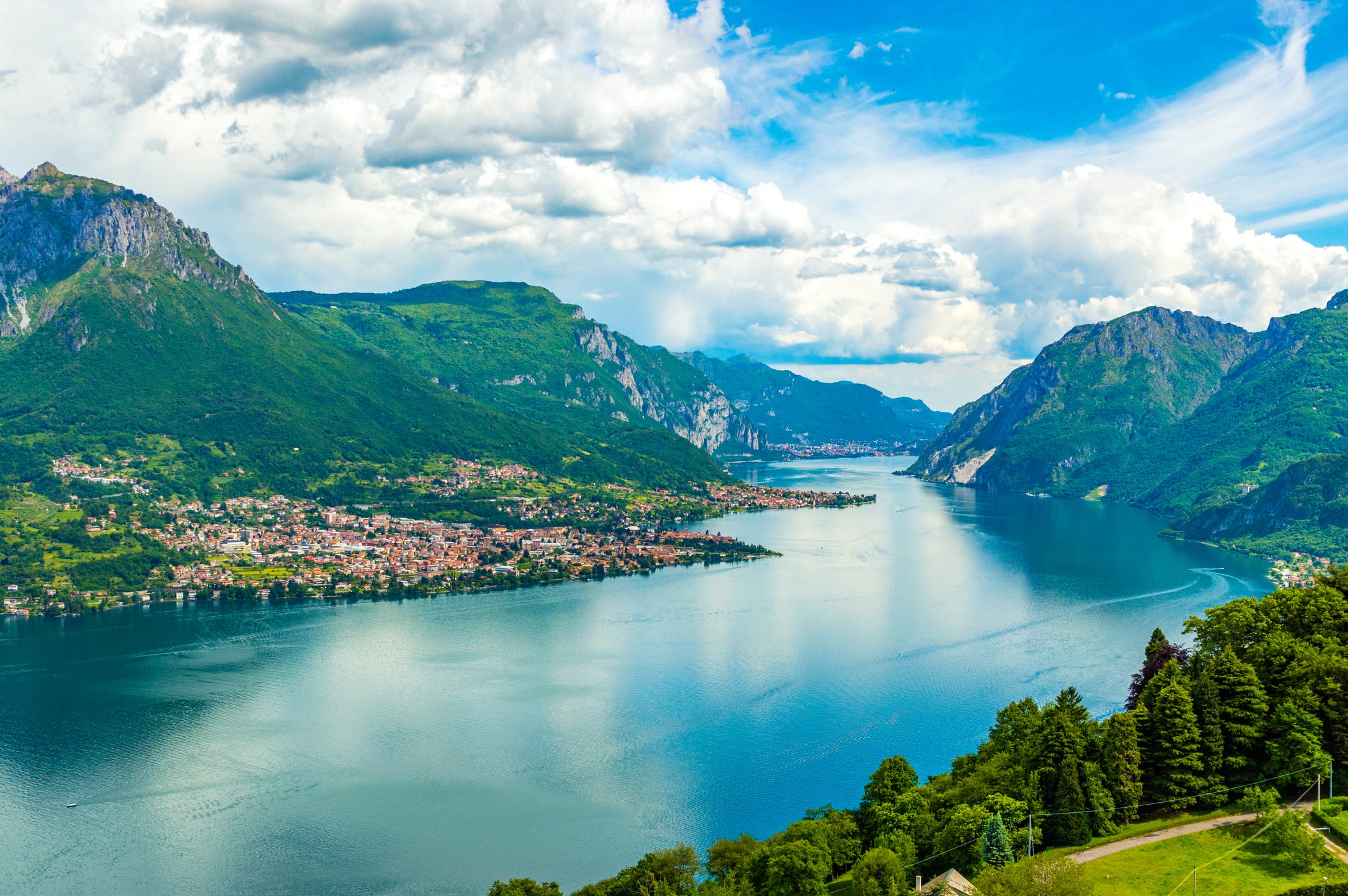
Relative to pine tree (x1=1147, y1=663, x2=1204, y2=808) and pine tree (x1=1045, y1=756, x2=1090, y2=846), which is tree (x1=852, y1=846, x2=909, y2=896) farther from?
pine tree (x1=1147, y1=663, x2=1204, y2=808)

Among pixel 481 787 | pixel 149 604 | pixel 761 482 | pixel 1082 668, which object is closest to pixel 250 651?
pixel 149 604

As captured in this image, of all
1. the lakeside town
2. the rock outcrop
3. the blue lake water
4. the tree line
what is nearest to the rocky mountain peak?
the rock outcrop

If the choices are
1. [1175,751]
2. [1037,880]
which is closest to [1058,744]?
[1175,751]

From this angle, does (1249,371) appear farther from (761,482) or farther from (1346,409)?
(761,482)

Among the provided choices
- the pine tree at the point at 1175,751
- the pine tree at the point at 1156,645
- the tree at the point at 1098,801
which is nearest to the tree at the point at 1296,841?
the pine tree at the point at 1175,751

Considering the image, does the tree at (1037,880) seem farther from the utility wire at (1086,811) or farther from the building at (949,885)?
the utility wire at (1086,811)

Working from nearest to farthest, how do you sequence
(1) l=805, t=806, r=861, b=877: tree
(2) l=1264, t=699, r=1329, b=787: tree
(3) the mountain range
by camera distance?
1. (2) l=1264, t=699, r=1329, b=787: tree
2. (1) l=805, t=806, r=861, b=877: tree
3. (3) the mountain range

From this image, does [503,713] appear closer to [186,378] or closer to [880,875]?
[880,875]
